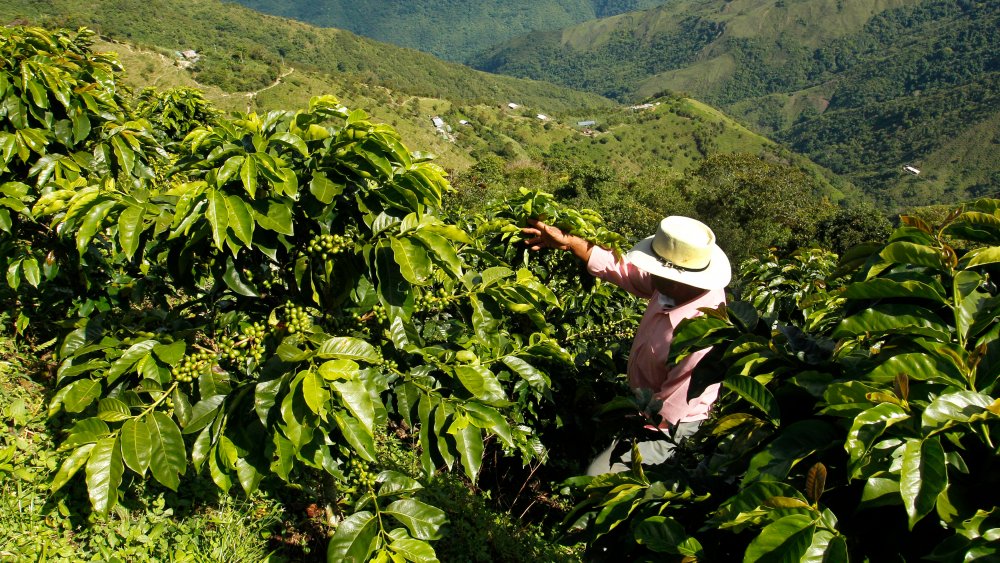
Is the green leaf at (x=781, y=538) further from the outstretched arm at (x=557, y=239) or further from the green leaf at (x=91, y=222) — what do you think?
the outstretched arm at (x=557, y=239)

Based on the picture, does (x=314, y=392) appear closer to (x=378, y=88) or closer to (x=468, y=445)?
(x=468, y=445)

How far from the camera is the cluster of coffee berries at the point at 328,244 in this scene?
2098mm

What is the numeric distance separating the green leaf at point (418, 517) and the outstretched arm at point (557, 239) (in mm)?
1880

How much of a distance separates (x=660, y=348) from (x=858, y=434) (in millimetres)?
2144

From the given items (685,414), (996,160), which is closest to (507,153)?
(996,160)

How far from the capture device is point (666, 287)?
132 inches

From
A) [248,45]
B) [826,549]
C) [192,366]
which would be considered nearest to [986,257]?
[826,549]

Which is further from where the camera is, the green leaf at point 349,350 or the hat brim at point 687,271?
the hat brim at point 687,271

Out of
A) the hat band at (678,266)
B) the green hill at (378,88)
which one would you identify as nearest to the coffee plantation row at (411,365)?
the hat band at (678,266)

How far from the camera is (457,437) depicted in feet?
6.61

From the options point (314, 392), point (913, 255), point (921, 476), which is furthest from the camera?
point (314, 392)

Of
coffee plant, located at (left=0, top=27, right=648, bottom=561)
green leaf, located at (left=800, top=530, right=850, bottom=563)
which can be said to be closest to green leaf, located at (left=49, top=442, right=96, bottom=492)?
coffee plant, located at (left=0, top=27, right=648, bottom=561)

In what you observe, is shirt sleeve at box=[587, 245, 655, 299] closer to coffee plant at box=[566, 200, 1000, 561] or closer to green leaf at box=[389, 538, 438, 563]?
coffee plant at box=[566, 200, 1000, 561]

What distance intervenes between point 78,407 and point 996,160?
121 m
